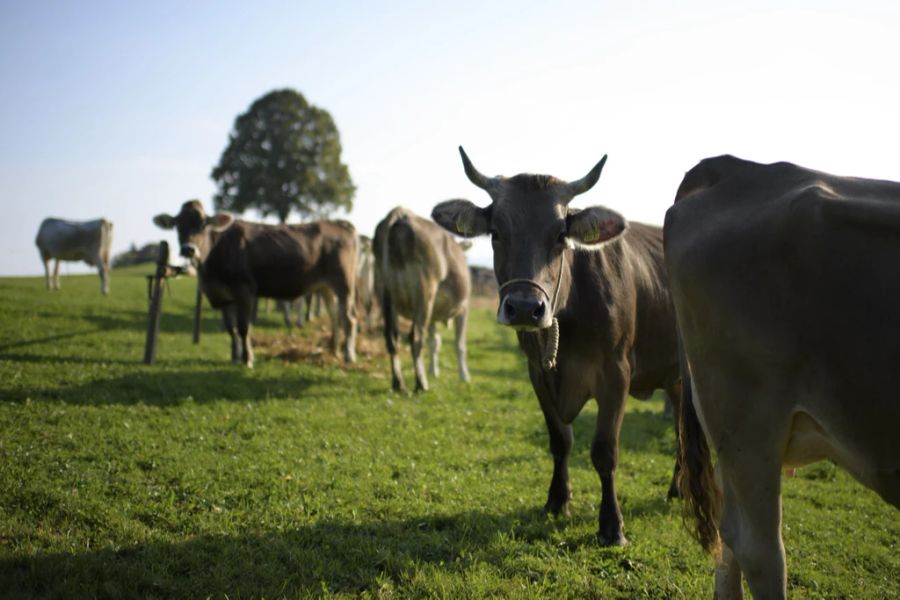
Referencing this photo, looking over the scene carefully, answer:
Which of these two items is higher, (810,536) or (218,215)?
(218,215)

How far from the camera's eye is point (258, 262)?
46.8 ft

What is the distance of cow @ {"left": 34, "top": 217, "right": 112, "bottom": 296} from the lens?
21.9m

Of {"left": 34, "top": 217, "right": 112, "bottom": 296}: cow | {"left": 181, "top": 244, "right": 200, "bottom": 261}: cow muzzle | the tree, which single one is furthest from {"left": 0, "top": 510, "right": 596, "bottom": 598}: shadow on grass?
the tree

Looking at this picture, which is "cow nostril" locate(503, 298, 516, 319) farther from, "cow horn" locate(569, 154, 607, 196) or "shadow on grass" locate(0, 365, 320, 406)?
"shadow on grass" locate(0, 365, 320, 406)

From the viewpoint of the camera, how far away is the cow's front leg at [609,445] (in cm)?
523

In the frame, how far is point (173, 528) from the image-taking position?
4.93 meters

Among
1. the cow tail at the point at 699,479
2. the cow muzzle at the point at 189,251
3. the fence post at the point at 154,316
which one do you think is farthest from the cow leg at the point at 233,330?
the cow tail at the point at 699,479

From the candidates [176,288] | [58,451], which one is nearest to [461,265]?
[58,451]

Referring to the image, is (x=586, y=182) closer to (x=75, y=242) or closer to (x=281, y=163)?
(x=75, y=242)

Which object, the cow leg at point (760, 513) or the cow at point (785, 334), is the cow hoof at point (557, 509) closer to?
the cow at point (785, 334)

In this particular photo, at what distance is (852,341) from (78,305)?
18.3m

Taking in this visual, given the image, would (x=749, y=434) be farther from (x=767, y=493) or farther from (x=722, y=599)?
(x=722, y=599)

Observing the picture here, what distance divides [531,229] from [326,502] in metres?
3.14

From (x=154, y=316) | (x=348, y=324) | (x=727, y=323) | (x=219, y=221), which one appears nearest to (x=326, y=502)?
(x=727, y=323)
